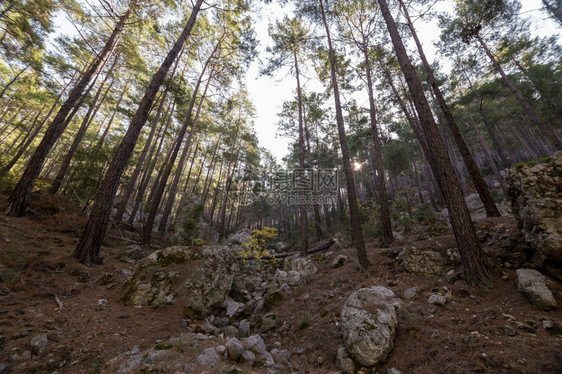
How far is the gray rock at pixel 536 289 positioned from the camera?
268 centimetres

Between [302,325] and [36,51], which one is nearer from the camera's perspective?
[302,325]

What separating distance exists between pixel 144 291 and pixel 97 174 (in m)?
11.0

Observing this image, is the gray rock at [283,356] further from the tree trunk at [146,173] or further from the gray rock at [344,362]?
the tree trunk at [146,173]

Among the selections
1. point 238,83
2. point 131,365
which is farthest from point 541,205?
point 238,83

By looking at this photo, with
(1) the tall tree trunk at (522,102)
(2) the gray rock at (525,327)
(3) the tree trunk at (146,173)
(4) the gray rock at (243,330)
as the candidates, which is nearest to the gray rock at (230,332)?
(4) the gray rock at (243,330)

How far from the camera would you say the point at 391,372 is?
244 centimetres

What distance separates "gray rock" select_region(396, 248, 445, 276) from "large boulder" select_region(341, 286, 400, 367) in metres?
2.11

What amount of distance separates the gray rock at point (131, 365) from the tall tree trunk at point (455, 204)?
529 cm

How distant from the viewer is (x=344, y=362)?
278 cm

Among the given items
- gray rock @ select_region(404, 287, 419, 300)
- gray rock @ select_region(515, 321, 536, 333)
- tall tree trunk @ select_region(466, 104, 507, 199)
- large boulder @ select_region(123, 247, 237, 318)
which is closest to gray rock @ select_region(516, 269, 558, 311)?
gray rock @ select_region(515, 321, 536, 333)

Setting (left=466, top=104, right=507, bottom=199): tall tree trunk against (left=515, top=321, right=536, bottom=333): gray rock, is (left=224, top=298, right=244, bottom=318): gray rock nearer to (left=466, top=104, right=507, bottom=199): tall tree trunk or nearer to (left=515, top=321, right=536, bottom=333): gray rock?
(left=515, top=321, right=536, bottom=333): gray rock

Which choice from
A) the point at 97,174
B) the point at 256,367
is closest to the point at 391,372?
the point at 256,367

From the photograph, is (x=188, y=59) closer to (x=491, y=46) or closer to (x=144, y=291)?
(x=144, y=291)

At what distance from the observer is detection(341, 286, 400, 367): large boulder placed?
105 inches
